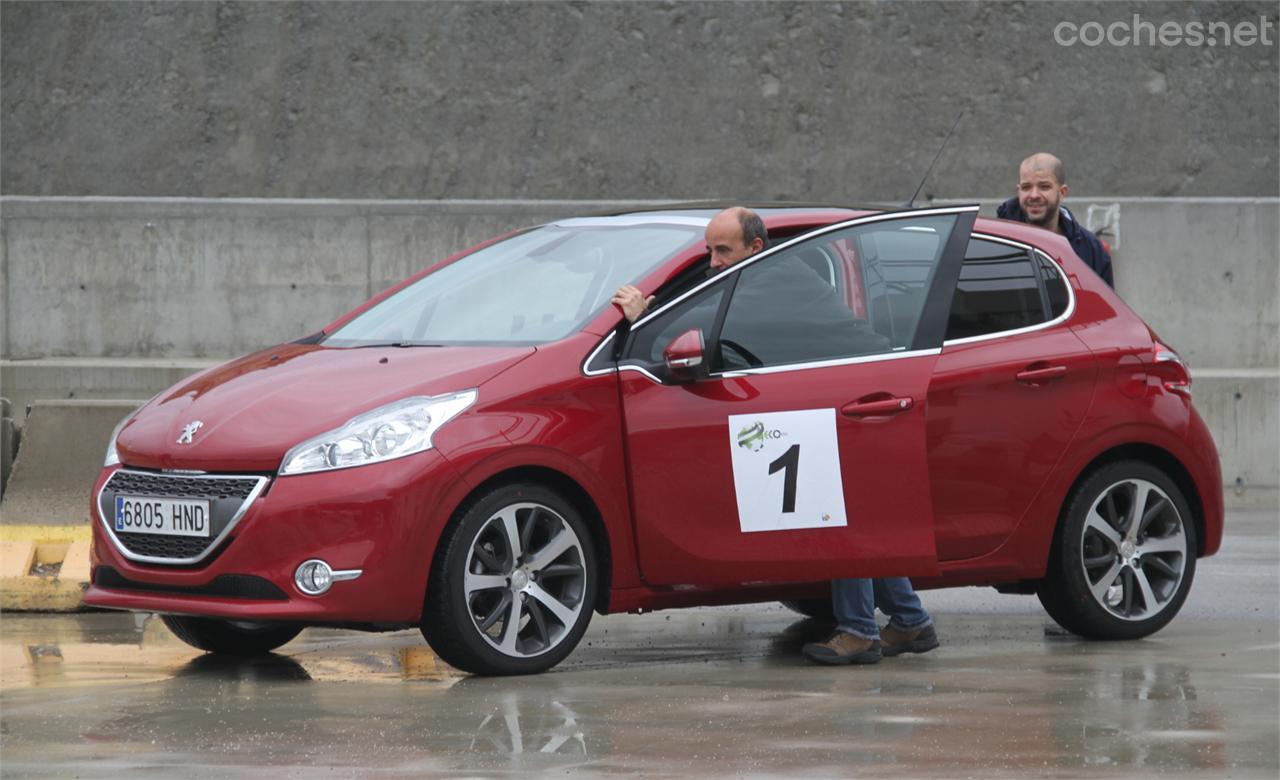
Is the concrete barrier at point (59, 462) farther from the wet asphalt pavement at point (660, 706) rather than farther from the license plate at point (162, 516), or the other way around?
the license plate at point (162, 516)

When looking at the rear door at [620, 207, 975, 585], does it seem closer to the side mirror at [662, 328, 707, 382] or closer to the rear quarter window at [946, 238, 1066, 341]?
the side mirror at [662, 328, 707, 382]

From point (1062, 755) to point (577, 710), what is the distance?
4.99 ft

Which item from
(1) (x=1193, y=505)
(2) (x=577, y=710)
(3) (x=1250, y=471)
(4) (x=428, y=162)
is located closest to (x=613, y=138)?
(4) (x=428, y=162)

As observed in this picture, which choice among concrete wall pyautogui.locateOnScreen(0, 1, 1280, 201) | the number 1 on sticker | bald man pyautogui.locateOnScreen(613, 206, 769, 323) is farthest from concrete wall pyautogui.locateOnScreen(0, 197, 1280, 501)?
concrete wall pyautogui.locateOnScreen(0, 1, 1280, 201)

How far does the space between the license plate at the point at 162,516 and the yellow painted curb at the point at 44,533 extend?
2677mm

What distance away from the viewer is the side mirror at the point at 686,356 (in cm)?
780

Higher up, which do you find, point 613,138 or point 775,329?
point 613,138

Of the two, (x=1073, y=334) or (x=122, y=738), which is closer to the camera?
(x=122, y=738)

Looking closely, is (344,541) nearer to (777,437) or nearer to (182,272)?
(777,437)

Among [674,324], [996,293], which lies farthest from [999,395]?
[674,324]

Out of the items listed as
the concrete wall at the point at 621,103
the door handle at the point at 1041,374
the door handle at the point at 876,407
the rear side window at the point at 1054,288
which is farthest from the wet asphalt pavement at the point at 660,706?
the concrete wall at the point at 621,103

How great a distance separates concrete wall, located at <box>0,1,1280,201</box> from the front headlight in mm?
23619

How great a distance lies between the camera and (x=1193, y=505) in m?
9.26

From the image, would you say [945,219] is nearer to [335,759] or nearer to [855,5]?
Answer: [335,759]
